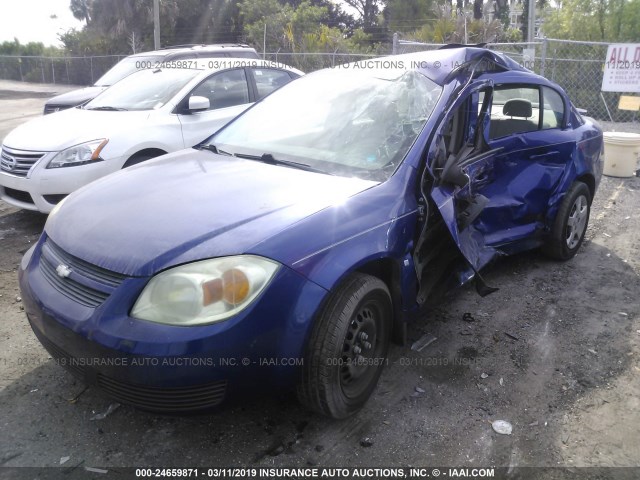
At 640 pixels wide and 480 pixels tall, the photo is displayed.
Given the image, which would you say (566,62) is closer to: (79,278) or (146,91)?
(146,91)

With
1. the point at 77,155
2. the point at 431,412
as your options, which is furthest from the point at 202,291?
the point at 77,155

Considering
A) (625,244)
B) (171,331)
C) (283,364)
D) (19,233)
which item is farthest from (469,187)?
(19,233)

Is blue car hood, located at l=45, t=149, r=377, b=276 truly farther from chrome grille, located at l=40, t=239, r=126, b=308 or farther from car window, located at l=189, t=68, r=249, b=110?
car window, located at l=189, t=68, r=249, b=110

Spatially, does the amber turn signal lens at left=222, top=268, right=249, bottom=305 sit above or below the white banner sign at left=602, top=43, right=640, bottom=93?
below

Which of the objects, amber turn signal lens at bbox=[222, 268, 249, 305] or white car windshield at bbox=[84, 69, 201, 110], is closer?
amber turn signal lens at bbox=[222, 268, 249, 305]

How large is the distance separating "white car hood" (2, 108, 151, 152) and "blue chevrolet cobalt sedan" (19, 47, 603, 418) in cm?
213

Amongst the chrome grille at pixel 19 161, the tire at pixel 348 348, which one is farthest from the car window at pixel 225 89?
the tire at pixel 348 348

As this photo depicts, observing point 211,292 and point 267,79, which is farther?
point 267,79

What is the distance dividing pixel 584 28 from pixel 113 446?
22539 mm

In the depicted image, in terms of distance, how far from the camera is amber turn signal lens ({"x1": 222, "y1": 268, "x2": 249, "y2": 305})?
2211 mm

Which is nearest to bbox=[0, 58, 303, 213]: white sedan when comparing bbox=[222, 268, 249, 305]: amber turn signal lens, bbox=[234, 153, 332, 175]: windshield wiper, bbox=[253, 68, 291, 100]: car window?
bbox=[253, 68, 291, 100]: car window

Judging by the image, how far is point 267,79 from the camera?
709cm

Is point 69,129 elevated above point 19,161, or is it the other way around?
point 69,129

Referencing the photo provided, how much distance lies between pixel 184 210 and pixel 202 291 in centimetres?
54
